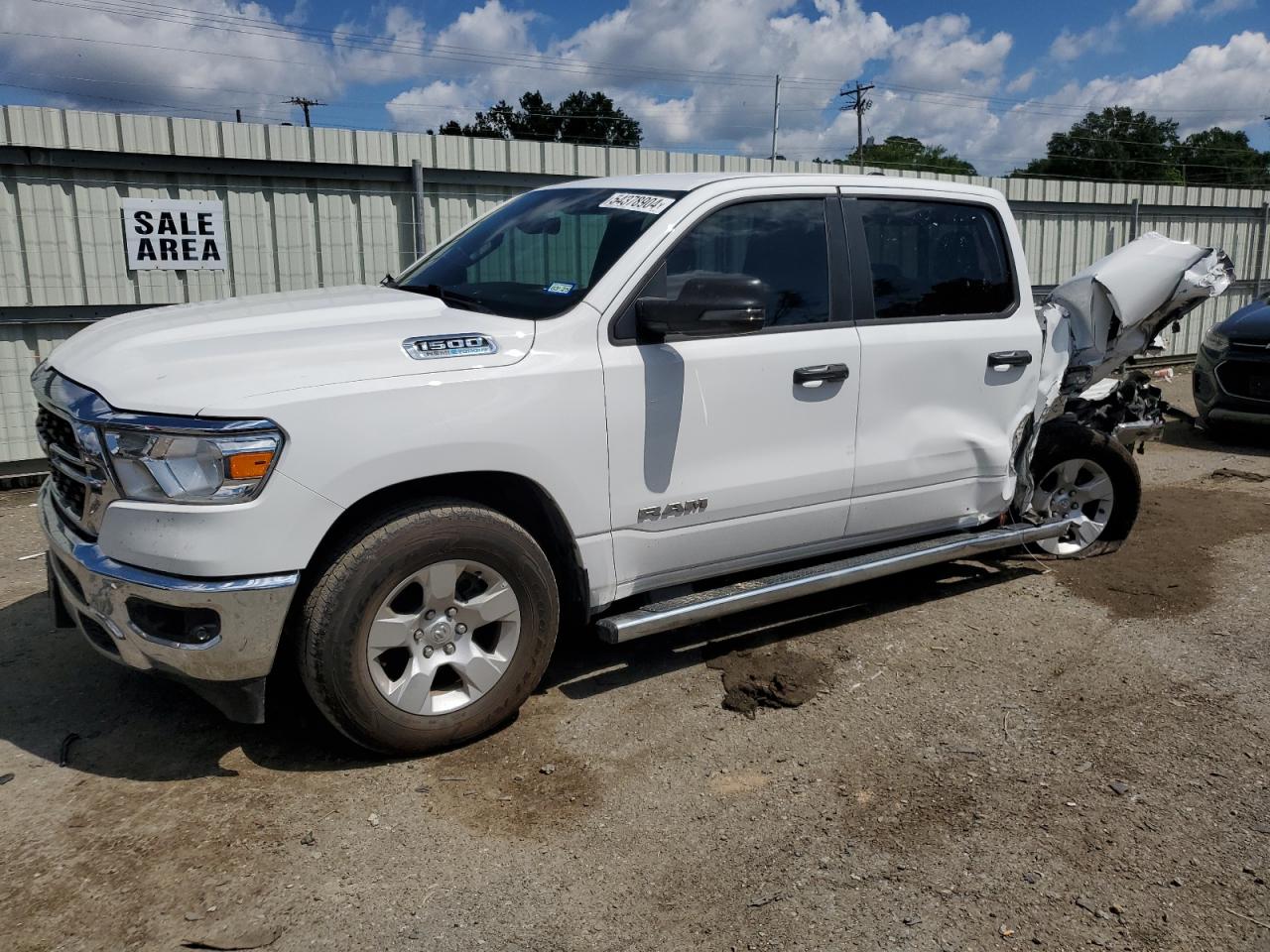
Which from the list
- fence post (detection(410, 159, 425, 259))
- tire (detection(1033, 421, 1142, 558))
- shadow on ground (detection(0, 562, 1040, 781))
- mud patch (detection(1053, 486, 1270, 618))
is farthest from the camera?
fence post (detection(410, 159, 425, 259))

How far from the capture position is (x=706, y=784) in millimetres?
3588

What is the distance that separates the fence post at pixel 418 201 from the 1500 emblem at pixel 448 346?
5.60 meters

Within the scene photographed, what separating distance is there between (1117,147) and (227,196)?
254 ft

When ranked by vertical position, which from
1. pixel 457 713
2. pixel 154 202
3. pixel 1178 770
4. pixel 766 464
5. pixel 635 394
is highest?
pixel 154 202

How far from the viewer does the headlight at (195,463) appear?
311 cm

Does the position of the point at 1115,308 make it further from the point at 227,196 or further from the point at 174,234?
the point at 174,234

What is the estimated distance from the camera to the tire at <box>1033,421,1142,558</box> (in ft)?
18.8

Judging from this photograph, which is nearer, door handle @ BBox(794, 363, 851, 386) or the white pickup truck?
the white pickup truck

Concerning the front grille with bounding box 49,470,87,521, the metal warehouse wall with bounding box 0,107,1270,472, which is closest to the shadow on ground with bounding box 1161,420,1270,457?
the metal warehouse wall with bounding box 0,107,1270,472

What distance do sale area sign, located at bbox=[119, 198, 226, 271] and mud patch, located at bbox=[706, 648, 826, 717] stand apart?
5.87 metres

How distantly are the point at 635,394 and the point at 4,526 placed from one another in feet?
16.5

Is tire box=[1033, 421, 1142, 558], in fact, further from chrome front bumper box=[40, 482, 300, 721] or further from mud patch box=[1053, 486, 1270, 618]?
chrome front bumper box=[40, 482, 300, 721]

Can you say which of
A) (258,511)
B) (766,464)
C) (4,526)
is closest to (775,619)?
(766,464)

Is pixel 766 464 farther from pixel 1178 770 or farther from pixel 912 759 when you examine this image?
pixel 1178 770
